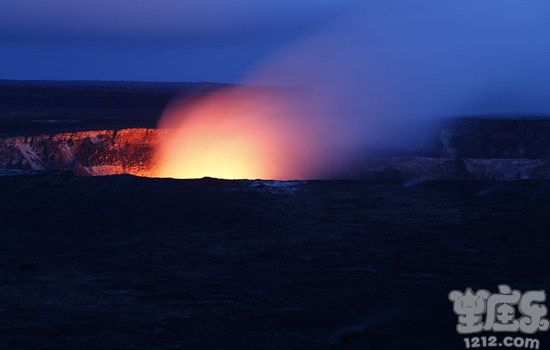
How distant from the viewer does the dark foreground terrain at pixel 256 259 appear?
22.1 ft

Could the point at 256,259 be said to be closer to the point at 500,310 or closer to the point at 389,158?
the point at 500,310

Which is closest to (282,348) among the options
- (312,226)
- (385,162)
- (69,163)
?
(312,226)

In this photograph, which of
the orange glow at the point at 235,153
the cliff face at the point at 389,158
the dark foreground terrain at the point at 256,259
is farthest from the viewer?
the orange glow at the point at 235,153

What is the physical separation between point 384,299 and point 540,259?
9.00 ft

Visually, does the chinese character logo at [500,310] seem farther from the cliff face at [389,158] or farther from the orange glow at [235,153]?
the orange glow at [235,153]

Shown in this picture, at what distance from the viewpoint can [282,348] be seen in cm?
620

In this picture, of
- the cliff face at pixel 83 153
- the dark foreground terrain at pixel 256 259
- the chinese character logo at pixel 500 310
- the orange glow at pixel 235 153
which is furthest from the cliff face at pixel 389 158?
the chinese character logo at pixel 500 310

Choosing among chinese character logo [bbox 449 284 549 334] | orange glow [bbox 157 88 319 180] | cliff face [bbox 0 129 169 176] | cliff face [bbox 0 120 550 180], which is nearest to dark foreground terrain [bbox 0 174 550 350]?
chinese character logo [bbox 449 284 549 334]

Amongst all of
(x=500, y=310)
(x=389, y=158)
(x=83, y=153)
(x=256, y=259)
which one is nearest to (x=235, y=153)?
(x=83, y=153)

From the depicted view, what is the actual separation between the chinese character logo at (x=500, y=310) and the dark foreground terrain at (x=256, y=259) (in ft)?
0.56

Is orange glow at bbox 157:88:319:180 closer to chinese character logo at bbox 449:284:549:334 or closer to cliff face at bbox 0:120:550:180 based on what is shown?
cliff face at bbox 0:120:550:180

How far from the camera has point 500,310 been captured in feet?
23.0

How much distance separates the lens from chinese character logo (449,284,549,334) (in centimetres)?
654

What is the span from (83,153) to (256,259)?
1431 centimetres
